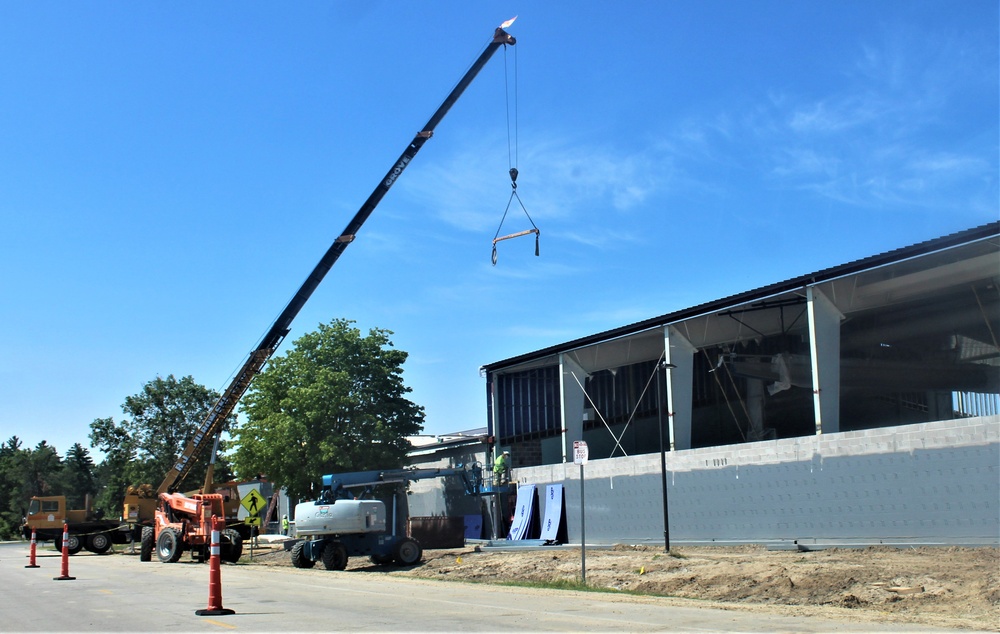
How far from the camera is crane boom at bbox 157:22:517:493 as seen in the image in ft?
124

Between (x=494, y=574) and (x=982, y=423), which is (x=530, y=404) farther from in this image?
(x=982, y=423)

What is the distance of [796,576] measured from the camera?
1719 cm

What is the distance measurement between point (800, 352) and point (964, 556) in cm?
2149

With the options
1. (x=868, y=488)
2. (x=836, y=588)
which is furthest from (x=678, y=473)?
(x=836, y=588)

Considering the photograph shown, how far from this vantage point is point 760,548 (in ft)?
84.9

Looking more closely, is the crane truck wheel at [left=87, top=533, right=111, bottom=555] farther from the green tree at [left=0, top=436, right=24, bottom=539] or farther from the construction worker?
the green tree at [left=0, top=436, right=24, bottom=539]

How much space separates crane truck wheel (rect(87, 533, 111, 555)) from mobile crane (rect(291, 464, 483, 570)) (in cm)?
2022

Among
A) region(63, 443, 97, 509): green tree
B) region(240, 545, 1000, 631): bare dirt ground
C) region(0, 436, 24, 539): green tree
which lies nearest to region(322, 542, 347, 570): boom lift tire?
region(240, 545, 1000, 631): bare dirt ground

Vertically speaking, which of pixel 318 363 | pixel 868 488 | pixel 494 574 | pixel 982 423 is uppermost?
pixel 318 363

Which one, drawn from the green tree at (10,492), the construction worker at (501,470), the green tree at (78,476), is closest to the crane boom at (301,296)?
the construction worker at (501,470)

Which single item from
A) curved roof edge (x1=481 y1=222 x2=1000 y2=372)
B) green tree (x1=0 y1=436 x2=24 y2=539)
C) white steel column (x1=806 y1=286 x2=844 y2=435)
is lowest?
green tree (x1=0 y1=436 x2=24 y2=539)

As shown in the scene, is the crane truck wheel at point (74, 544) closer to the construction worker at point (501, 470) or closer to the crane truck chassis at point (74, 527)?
the crane truck chassis at point (74, 527)

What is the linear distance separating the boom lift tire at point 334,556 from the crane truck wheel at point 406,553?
1.52 meters

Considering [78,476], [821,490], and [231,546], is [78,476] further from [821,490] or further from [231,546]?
[821,490]
